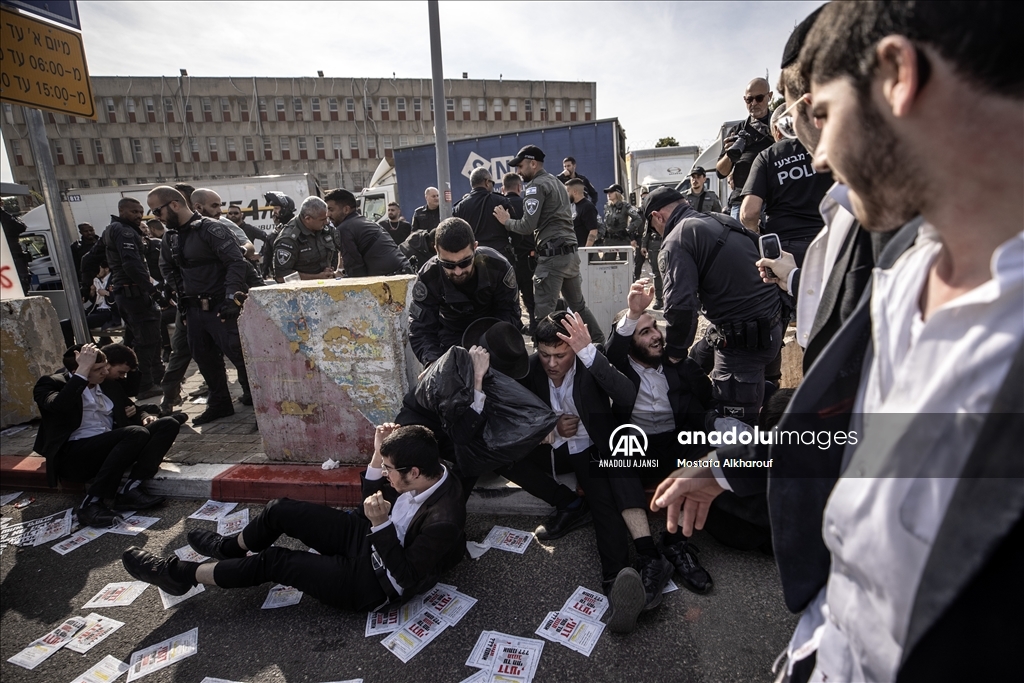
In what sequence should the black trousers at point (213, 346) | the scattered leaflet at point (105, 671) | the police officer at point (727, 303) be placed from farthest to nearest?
the black trousers at point (213, 346), the police officer at point (727, 303), the scattered leaflet at point (105, 671)

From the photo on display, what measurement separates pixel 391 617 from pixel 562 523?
1041 millimetres

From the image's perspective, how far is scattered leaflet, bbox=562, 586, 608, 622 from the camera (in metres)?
2.35

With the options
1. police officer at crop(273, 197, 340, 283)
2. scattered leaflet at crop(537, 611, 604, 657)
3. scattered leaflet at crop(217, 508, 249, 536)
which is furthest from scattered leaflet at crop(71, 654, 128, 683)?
police officer at crop(273, 197, 340, 283)

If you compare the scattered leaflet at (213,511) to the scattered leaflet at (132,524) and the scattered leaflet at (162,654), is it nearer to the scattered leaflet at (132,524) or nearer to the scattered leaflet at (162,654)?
the scattered leaflet at (132,524)

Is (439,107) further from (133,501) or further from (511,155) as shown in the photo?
(511,155)

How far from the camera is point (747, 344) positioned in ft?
9.90

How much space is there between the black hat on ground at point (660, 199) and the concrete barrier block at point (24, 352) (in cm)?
580

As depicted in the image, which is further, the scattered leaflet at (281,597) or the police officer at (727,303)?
the police officer at (727,303)

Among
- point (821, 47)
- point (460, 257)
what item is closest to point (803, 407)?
point (821, 47)

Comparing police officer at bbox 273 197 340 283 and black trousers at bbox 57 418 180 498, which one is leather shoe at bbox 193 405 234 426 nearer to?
black trousers at bbox 57 418 180 498

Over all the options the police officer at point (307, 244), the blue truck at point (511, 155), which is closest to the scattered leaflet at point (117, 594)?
the police officer at point (307, 244)

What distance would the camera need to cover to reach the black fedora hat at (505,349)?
10.3ft

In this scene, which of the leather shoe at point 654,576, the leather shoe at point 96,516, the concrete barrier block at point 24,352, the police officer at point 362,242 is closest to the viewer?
the leather shoe at point 654,576

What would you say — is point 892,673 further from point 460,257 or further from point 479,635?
point 460,257
